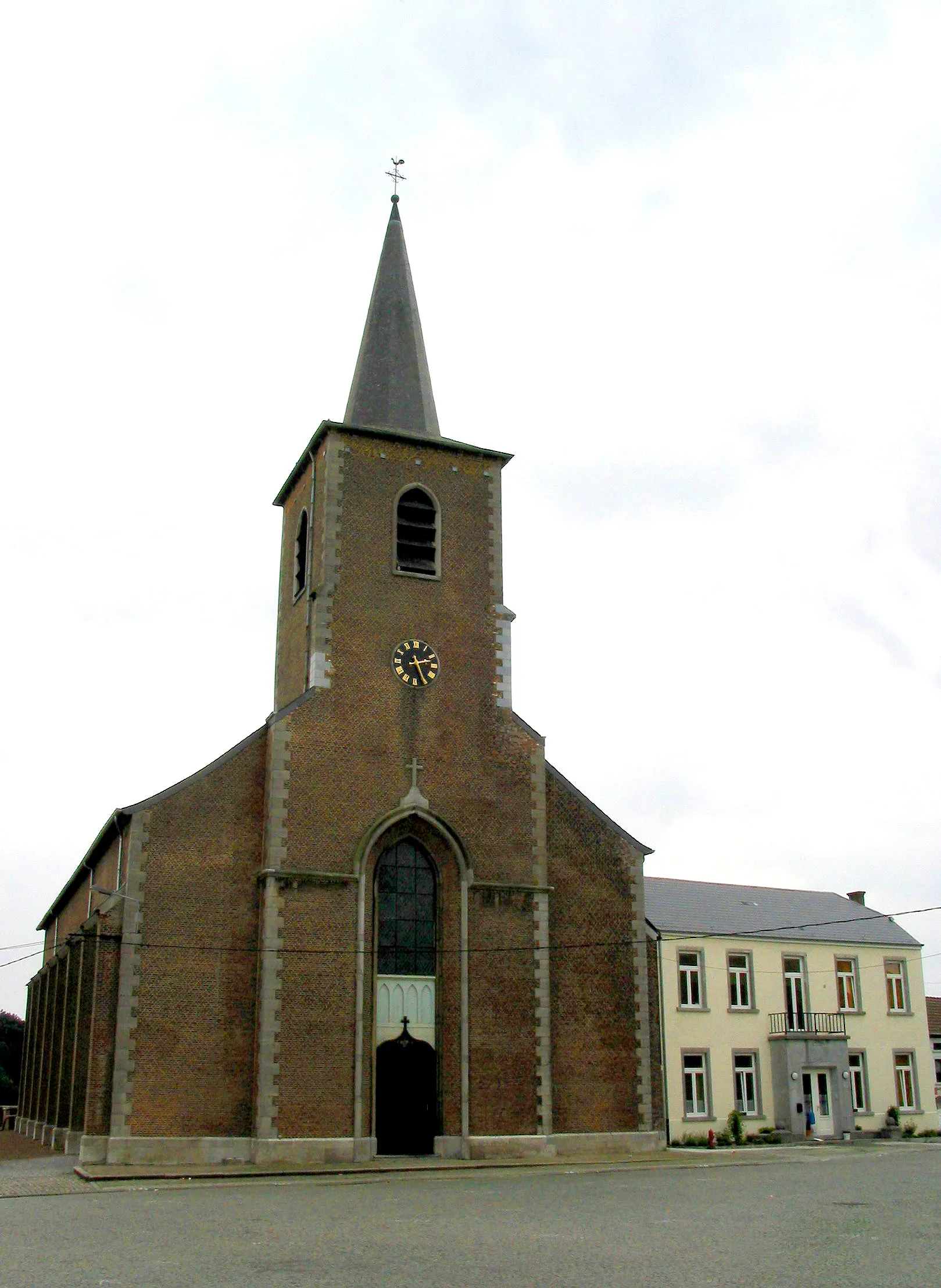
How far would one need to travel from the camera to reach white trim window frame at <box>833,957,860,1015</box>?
3834 cm

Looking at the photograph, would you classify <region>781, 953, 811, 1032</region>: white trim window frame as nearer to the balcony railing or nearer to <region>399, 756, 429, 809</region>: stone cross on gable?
the balcony railing

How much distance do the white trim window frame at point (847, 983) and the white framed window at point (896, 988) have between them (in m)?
1.23

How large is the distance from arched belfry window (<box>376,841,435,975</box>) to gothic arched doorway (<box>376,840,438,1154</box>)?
1cm

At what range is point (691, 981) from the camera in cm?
3581

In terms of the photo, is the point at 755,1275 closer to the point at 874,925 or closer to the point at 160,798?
the point at 160,798

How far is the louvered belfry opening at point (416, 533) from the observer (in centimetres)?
2892

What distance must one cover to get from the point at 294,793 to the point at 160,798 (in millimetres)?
2675

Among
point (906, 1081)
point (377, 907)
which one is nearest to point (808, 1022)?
point (906, 1081)

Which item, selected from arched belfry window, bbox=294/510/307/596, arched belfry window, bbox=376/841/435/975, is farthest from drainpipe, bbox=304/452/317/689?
arched belfry window, bbox=376/841/435/975

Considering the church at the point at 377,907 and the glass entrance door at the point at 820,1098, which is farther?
the glass entrance door at the point at 820,1098

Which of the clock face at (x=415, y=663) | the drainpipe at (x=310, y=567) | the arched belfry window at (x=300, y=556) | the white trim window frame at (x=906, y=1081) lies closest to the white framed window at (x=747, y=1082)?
the white trim window frame at (x=906, y=1081)

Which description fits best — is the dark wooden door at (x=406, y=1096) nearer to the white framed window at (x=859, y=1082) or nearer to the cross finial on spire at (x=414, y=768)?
the cross finial on spire at (x=414, y=768)

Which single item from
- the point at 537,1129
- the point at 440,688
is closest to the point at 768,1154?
the point at 537,1129

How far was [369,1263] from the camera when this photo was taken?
1091 cm
